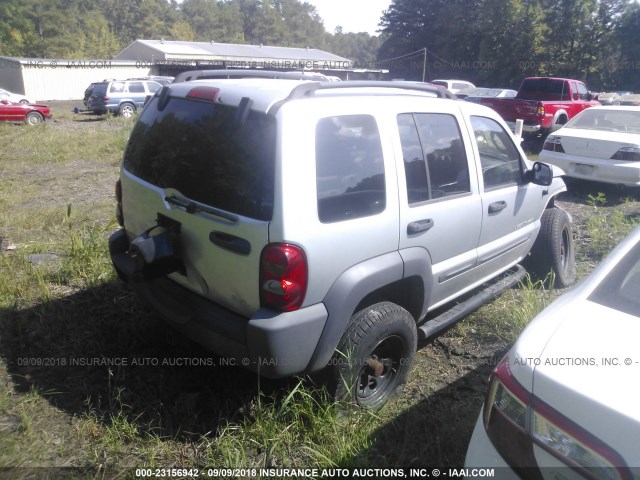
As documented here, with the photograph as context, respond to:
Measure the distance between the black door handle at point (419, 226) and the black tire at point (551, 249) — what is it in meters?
2.16

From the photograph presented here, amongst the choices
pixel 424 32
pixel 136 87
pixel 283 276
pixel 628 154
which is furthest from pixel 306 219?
pixel 424 32

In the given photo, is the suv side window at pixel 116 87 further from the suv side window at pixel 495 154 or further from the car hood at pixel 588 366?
the car hood at pixel 588 366

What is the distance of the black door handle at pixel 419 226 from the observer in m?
3.12

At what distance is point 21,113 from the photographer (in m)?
18.6

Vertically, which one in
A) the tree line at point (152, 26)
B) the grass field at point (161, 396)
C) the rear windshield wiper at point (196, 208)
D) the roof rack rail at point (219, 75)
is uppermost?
the tree line at point (152, 26)

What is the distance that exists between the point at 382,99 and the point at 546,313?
5.31ft

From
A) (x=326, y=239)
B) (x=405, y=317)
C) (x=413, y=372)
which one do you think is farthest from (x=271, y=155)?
(x=413, y=372)

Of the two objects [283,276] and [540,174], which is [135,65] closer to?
[540,174]

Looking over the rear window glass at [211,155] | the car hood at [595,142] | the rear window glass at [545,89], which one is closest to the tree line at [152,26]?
the rear window glass at [545,89]

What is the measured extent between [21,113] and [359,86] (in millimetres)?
19286

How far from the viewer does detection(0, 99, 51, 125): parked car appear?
1819 centimetres

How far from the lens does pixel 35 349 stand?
3.69m

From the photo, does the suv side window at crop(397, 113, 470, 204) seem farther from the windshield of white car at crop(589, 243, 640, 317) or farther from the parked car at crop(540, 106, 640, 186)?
the parked car at crop(540, 106, 640, 186)

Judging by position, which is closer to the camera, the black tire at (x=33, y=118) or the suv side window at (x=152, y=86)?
the black tire at (x=33, y=118)
